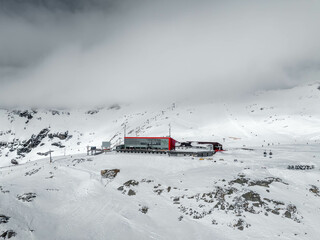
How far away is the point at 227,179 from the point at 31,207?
25.1 metres

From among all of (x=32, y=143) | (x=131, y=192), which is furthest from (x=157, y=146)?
(x=32, y=143)

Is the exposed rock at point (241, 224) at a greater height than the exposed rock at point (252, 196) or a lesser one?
lesser

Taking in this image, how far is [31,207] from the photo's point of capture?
23.1m

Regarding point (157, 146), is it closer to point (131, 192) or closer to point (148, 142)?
point (148, 142)

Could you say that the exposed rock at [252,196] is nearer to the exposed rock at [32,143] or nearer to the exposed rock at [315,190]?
the exposed rock at [315,190]

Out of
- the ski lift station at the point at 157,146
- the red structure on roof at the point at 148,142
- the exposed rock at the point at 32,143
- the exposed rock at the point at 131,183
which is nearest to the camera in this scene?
the exposed rock at the point at 131,183

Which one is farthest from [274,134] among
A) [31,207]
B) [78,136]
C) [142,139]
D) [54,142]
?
[54,142]

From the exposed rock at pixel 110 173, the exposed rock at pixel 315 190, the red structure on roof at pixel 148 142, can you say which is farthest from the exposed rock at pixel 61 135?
the exposed rock at pixel 315 190

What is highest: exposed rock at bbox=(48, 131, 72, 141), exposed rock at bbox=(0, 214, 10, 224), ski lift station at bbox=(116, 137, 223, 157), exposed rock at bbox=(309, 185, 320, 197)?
exposed rock at bbox=(48, 131, 72, 141)

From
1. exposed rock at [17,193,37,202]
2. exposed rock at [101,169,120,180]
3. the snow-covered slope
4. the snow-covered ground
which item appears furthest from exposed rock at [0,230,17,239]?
the snow-covered slope

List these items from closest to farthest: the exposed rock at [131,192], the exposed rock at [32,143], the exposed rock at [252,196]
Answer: the exposed rock at [252,196], the exposed rock at [131,192], the exposed rock at [32,143]

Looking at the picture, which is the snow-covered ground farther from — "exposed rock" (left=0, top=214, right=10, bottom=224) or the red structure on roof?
the red structure on roof

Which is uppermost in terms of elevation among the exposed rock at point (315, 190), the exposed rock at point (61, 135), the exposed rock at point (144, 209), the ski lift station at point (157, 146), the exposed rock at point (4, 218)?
the exposed rock at point (61, 135)

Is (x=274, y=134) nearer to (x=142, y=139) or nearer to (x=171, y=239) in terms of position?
(x=142, y=139)
